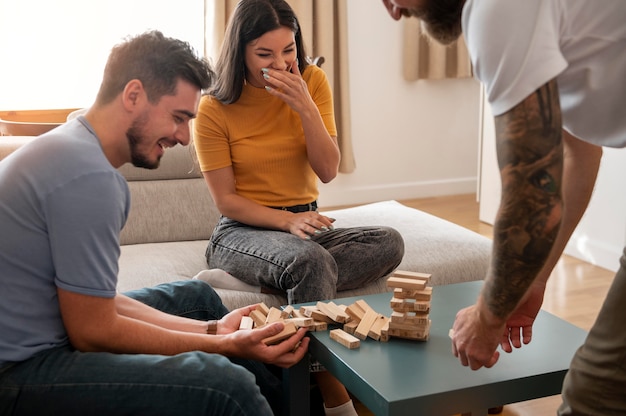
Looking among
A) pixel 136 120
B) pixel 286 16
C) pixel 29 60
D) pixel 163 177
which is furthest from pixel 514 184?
pixel 29 60

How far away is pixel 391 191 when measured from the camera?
5.34m

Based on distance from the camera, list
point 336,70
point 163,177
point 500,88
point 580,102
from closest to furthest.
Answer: point 500,88 < point 580,102 < point 163,177 < point 336,70

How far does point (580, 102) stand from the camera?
50.7 inches

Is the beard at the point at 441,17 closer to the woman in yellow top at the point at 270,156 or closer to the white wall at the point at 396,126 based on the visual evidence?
the woman in yellow top at the point at 270,156

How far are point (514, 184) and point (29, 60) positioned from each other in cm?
376

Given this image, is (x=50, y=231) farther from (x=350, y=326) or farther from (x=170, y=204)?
(x=170, y=204)

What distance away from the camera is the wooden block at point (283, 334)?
1.76 meters

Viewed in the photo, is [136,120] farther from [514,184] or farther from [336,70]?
[336,70]

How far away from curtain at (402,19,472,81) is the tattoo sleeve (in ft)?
13.1

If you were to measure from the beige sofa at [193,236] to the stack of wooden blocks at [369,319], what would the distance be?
438 millimetres

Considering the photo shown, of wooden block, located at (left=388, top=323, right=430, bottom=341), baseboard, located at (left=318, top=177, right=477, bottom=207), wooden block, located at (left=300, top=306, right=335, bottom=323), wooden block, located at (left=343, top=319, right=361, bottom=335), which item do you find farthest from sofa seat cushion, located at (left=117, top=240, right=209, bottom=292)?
baseboard, located at (left=318, top=177, right=477, bottom=207)

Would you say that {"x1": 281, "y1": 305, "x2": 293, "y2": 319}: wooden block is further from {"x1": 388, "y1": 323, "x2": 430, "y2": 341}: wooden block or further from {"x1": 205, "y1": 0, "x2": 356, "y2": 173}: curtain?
{"x1": 205, "y1": 0, "x2": 356, "y2": 173}: curtain

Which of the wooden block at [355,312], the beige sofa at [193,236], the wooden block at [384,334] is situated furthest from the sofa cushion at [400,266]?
the wooden block at [384,334]

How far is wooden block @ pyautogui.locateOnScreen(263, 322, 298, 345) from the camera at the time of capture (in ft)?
5.77
